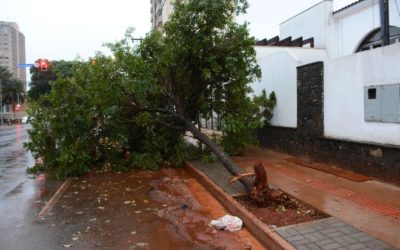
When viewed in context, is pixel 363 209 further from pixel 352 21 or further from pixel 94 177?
pixel 352 21

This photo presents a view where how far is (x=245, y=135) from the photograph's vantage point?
12.8 metres

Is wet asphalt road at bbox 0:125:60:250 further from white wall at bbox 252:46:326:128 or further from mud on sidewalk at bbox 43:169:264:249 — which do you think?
white wall at bbox 252:46:326:128

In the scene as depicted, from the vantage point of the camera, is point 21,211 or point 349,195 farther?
point 21,211

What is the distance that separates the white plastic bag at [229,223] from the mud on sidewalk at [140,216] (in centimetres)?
10

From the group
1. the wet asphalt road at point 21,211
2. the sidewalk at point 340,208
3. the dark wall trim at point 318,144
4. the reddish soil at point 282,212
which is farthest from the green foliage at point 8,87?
the reddish soil at point 282,212

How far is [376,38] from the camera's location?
16.5 m

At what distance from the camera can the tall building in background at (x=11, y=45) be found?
3610 inches

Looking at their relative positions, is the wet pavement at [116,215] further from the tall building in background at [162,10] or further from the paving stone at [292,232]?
the tall building in background at [162,10]

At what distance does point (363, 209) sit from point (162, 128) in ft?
24.5

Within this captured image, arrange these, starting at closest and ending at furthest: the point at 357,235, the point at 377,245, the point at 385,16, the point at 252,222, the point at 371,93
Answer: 1. the point at 377,245
2. the point at 357,235
3. the point at 252,222
4. the point at 371,93
5. the point at 385,16

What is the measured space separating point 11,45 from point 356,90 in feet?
329

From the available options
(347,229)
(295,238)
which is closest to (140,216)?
(295,238)

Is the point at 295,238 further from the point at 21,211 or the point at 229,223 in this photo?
the point at 21,211

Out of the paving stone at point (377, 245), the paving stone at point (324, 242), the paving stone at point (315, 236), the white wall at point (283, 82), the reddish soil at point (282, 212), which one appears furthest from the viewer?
the white wall at point (283, 82)
